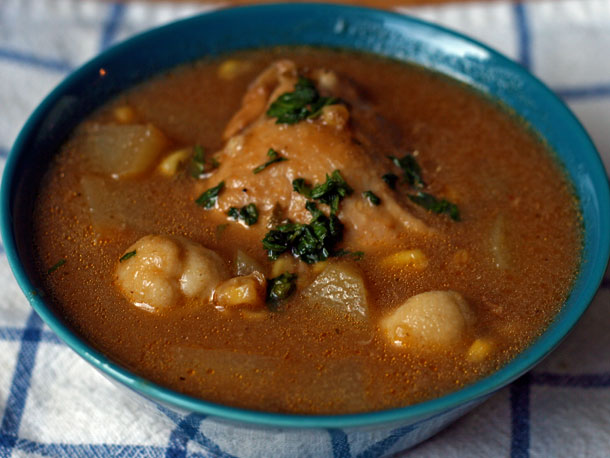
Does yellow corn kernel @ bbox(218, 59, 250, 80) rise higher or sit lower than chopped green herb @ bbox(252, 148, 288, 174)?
lower

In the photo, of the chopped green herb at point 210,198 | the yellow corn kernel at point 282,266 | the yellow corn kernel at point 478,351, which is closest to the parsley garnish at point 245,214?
the chopped green herb at point 210,198

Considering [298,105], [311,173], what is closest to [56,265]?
[311,173]

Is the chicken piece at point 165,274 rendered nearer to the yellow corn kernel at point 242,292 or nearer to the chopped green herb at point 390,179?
the yellow corn kernel at point 242,292

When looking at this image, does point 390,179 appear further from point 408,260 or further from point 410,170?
point 408,260

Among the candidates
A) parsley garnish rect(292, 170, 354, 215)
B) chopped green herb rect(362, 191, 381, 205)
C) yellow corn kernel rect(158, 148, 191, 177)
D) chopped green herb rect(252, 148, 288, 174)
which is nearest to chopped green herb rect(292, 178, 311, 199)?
parsley garnish rect(292, 170, 354, 215)

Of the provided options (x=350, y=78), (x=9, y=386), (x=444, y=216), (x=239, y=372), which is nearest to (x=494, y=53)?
(x=350, y=78)

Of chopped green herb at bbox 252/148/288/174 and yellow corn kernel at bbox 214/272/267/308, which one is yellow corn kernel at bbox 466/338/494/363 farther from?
chopped green herb at bbox 252/148/288/174
